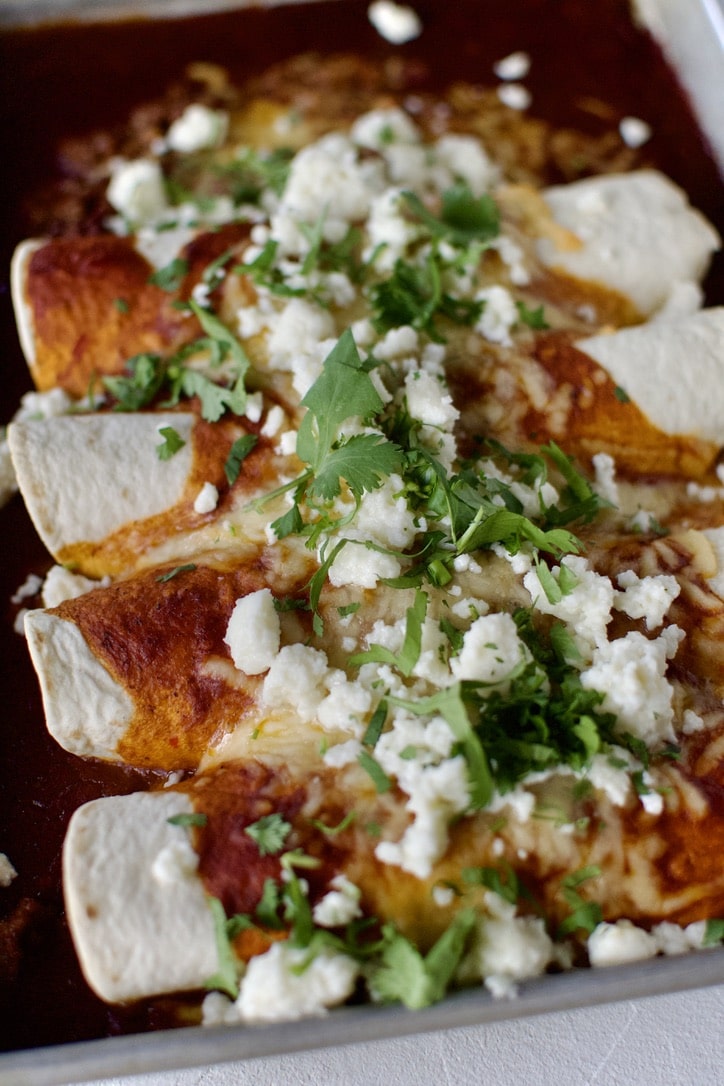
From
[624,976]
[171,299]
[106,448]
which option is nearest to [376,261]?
[171,299]

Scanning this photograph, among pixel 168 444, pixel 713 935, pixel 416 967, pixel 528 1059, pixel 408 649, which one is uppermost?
pixel 168 444

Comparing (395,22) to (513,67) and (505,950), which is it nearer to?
(513,67)

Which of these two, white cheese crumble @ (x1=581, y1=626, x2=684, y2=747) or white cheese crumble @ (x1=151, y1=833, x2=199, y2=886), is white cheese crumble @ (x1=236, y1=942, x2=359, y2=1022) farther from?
white cheese crumble @ (x1=581, y1=626, x2=684, y2=747)

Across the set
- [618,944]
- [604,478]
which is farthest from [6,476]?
[618,944]

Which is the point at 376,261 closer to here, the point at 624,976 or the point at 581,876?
the point at 581,876

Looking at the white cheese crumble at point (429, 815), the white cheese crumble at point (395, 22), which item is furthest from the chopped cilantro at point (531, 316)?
the white cheese crumble at point (395, 22)

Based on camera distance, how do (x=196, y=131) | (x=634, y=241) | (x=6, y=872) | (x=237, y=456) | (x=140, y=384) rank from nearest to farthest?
1. (x=6, y=872)
2. (x=237, y=456)
3. (x=140, y=384)
4. (x=634, y=241)
5. (x=196, y=131)
